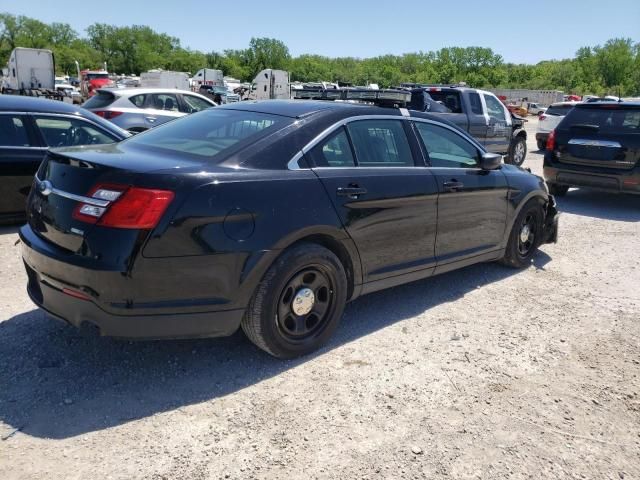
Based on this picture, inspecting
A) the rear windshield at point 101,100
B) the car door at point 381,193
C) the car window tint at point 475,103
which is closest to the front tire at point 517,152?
the car window tint at point 475,103

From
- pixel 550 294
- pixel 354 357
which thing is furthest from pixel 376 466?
pixel 550 294

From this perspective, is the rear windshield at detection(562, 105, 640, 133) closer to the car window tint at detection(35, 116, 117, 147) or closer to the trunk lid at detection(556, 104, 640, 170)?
the trunk lid at detection(556, 104, 640, 170)

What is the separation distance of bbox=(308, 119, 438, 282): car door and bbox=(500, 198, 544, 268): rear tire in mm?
1458

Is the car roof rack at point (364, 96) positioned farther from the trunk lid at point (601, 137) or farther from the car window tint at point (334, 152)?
the trunk lid at point (601, 137)

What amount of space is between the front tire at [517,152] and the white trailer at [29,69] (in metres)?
25.9

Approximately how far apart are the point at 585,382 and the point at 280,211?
218 centimetres

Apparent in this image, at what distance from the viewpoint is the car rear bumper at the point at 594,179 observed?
8.24 m

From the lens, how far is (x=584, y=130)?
878 cm

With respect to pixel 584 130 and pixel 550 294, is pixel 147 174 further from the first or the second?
pixel 584 130

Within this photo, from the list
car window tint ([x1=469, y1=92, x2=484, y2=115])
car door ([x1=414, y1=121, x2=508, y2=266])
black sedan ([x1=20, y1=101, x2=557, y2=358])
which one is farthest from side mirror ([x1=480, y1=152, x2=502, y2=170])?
car window tint ([x1=469, y1=92, x2=484, y2=115])

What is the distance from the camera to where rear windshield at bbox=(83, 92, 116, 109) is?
36.5 ft

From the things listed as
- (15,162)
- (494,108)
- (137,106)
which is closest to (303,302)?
(15,162)

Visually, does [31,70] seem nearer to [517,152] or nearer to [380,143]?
[517,152]

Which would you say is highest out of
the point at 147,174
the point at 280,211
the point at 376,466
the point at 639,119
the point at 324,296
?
the point at 639,119
